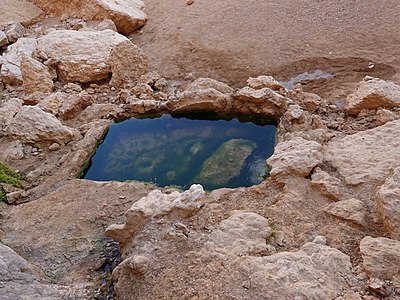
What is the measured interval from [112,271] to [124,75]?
571 cm

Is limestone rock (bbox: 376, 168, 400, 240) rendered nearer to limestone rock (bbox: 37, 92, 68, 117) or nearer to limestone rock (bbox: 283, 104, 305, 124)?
limestone rock (bbox: 283, 104, 305, 124)

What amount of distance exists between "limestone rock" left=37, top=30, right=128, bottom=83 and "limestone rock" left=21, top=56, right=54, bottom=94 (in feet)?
1.83

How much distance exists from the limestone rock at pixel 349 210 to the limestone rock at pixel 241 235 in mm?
845

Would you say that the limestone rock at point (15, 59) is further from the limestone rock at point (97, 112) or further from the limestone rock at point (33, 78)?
the limestone rock at point (97, 112)

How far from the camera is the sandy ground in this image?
9414 millimetres

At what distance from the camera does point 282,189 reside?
210 inches

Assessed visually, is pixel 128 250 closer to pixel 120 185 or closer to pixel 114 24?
pixel 120 185

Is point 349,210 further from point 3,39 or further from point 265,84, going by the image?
point 3,39

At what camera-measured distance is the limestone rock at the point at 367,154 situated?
5.21 m

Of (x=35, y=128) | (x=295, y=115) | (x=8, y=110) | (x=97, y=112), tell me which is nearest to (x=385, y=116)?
(x=295, y=115)

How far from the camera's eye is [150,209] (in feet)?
16.0

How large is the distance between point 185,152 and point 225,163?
0.91m

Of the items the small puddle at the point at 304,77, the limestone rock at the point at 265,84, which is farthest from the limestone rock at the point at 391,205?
the small puddle at the point at 304,77

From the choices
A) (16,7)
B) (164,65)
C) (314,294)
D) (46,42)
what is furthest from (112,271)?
(16,7)
